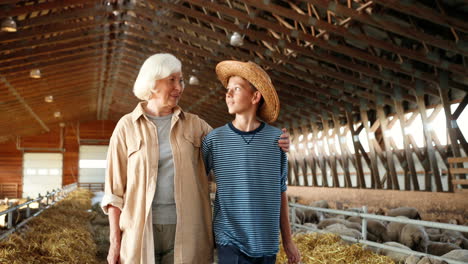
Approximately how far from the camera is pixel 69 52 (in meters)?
16.4

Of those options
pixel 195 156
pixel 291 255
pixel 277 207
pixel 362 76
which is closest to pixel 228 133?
pixel 195 156

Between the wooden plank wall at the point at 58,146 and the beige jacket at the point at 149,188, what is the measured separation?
3286 cm

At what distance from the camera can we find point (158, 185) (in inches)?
90.5

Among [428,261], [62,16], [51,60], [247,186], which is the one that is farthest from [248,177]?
[51,60]

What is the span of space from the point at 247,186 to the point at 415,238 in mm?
5740

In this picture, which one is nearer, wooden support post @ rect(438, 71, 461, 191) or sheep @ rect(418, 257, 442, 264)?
sheep @ rect(418, 257, 442, 264)

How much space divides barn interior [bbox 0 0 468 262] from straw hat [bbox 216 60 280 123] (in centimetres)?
703

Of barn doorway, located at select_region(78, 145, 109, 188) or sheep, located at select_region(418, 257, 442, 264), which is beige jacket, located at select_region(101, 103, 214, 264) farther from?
barn doorway, located at select_region(78, 145, 109, 188)

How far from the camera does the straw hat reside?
250cm

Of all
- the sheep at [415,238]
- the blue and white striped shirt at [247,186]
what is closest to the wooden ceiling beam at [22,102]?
the sheep at [415,238]

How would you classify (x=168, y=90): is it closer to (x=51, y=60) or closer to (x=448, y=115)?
(x=448, y=115)

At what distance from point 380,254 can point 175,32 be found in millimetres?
10674

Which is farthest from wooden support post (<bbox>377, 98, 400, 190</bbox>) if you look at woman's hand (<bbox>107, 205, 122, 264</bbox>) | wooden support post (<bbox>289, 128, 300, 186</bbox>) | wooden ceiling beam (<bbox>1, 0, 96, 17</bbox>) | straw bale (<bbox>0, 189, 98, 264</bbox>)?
woman's hand (<bbox>107, 205, 122, 264</bbox>)

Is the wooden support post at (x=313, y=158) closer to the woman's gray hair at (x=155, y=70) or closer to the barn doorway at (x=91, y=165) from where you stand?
the barn doorway at (x=91, y=165)
